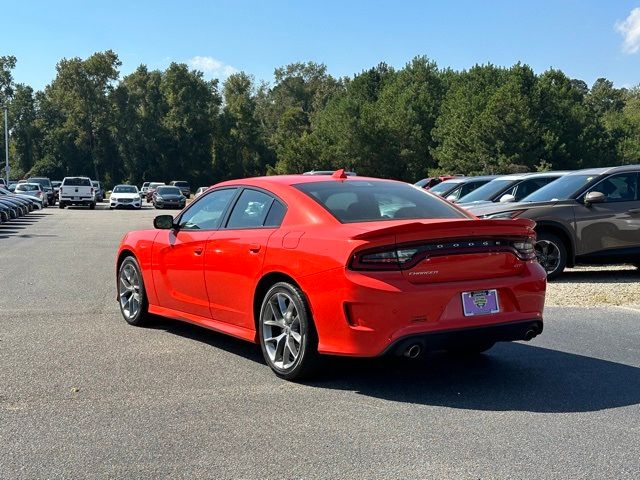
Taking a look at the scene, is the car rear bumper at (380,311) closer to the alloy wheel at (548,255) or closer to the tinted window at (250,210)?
the tinted window at (250,210)

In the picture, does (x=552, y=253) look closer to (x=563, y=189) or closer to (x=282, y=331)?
(x=563, y=189)

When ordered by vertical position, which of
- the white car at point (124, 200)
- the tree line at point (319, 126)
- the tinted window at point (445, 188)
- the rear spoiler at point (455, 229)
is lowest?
the white car at point (124, 200)

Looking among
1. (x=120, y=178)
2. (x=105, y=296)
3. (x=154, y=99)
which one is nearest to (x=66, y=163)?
(x=120, y=178)

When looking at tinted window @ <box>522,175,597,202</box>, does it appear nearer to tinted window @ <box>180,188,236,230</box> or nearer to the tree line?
tinted window @ <box>180,188,236,230</box>

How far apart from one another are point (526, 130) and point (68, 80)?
5838 centimetres

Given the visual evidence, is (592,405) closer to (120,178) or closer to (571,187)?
(571,187)

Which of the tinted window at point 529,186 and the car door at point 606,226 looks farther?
the tinted window at point 529,186

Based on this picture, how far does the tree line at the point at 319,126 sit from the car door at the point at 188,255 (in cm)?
5376

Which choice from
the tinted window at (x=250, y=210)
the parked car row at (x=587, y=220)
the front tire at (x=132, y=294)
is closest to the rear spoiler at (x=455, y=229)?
the tinted window at (x=250, y=210)

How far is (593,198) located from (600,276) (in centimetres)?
168

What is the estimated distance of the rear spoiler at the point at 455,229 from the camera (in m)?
5.20

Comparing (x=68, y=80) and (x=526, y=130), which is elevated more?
(x=68, y=80)

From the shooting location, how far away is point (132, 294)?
812 centimetres

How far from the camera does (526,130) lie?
2502 inches
